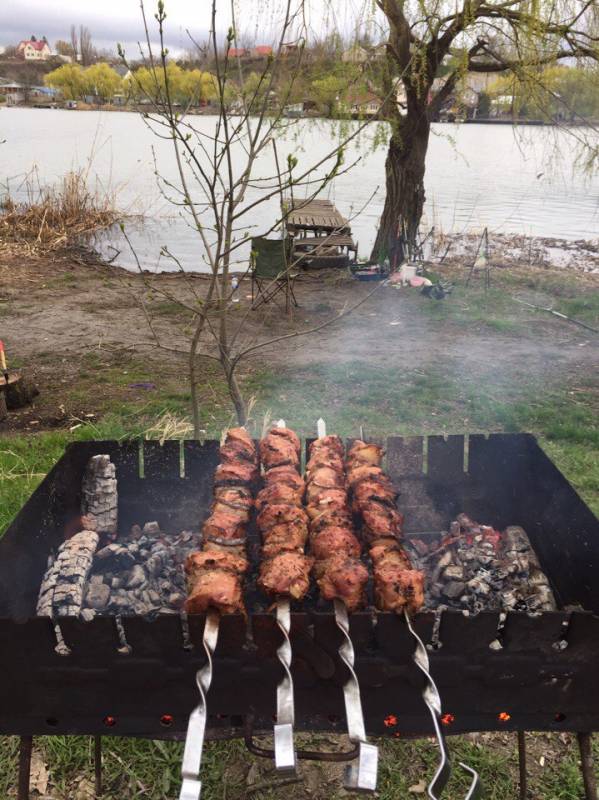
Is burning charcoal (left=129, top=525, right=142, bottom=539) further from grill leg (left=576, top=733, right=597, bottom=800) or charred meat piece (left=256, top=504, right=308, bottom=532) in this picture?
grill leg (left=576, top=733, right=597, bottom=800)

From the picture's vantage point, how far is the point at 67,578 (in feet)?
9.23

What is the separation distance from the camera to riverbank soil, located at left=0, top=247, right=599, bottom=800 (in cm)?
284

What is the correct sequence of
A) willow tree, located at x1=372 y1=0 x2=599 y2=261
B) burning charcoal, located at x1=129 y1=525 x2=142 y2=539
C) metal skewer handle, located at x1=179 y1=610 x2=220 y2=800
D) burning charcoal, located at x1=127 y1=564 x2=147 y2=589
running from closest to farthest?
metal skewer handle, located at x1=179 y1=610 x2=220 y2=800 < burning charcoal, located at x1=127 y1=564 x2=147 y2=589 < burning charcoal, located at x1=129 y1=525 x2=142 y2=539 < willow tree, located at x1=372 y1=0 x2=599 y2=261

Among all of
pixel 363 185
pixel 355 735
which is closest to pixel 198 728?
pixel 355 735

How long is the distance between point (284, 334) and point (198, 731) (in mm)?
7809

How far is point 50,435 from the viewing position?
19.1 feet

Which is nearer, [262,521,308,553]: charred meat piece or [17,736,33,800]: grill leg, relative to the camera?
[17,736,33,800]: grill leg

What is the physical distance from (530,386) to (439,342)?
183 centimetres

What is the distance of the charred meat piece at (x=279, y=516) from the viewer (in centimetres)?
283

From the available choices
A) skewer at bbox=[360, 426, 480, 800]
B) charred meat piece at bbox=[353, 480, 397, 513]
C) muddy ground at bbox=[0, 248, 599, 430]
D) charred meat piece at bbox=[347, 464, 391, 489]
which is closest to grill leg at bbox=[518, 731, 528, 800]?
skewer at bbox=[360, 426, 480, 800]

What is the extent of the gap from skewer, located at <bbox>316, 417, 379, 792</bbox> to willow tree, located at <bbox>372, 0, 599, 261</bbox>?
7.35 meters

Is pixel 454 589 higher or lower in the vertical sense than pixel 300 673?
lower

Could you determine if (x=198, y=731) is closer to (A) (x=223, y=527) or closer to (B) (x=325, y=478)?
(A) (x=223, y=527)

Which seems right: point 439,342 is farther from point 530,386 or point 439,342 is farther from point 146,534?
point 146,534
